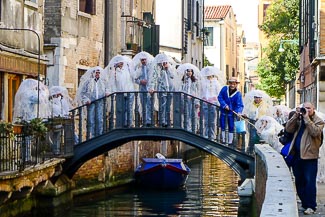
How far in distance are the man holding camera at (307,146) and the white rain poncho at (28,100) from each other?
326 inches

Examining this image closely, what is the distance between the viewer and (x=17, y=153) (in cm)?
1554

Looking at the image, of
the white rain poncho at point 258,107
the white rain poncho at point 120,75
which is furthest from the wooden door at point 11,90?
the white rain poncho at point 258,107

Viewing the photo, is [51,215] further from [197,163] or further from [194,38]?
[194,38]

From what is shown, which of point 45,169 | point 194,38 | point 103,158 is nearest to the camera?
point 45,169

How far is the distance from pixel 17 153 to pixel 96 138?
4562 millimetres

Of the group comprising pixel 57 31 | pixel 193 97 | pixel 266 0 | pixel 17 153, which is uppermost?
pixel 266 0

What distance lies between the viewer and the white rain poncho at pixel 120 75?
20.1 meters

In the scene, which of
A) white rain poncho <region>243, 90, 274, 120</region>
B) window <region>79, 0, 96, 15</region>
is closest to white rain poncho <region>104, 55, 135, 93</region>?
white rain poncho <region>243, 90, 274, 120</region>

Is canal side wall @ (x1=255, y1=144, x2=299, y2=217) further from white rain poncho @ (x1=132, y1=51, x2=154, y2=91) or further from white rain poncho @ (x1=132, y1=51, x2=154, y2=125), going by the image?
white rain poncho @ (x1=132, y1=51, x2=154, y2=91)

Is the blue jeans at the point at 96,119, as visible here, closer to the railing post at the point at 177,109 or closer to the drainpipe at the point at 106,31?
the railing post at the point at 177,109

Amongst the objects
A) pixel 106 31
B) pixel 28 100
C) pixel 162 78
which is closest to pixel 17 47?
pixel 28 100

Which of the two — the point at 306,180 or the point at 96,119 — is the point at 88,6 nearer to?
the point at 96,119

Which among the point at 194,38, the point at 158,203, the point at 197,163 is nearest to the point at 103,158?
the point at 158,203

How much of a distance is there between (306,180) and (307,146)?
1.42 ft
